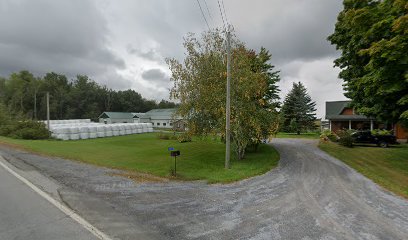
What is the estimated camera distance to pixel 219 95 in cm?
1634

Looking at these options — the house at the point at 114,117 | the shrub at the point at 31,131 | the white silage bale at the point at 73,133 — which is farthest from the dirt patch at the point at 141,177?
the house at the point at 114,117

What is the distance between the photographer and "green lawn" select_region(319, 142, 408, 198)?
11.8 m

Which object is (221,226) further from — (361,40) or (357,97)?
(357,97)

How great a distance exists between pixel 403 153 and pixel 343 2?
12.4m

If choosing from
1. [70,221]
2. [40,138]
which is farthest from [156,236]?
[40,138]

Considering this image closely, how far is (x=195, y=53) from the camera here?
1823 cm

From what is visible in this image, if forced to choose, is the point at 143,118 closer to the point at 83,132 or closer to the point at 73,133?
the point at 83,132

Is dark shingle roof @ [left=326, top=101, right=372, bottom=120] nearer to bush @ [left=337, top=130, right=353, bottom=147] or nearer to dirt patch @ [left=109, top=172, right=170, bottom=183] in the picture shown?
bush @ [left=337, top=130, right=353, bottom=147]

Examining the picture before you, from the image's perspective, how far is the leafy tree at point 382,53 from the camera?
12367 millimetres

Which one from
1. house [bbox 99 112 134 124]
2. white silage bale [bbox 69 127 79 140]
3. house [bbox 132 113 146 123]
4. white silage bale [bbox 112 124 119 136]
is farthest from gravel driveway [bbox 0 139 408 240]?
house [bbox 132 113 146 123]

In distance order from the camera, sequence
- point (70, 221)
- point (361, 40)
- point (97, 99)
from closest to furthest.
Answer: point (70, 221)
point (361, 40)
point (97, 99)

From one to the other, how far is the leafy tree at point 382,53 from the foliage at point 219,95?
19.1ft

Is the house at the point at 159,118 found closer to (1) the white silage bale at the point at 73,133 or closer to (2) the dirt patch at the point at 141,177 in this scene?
(1) the white silage bale at the point at 73,133

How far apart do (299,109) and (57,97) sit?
8249 cm
